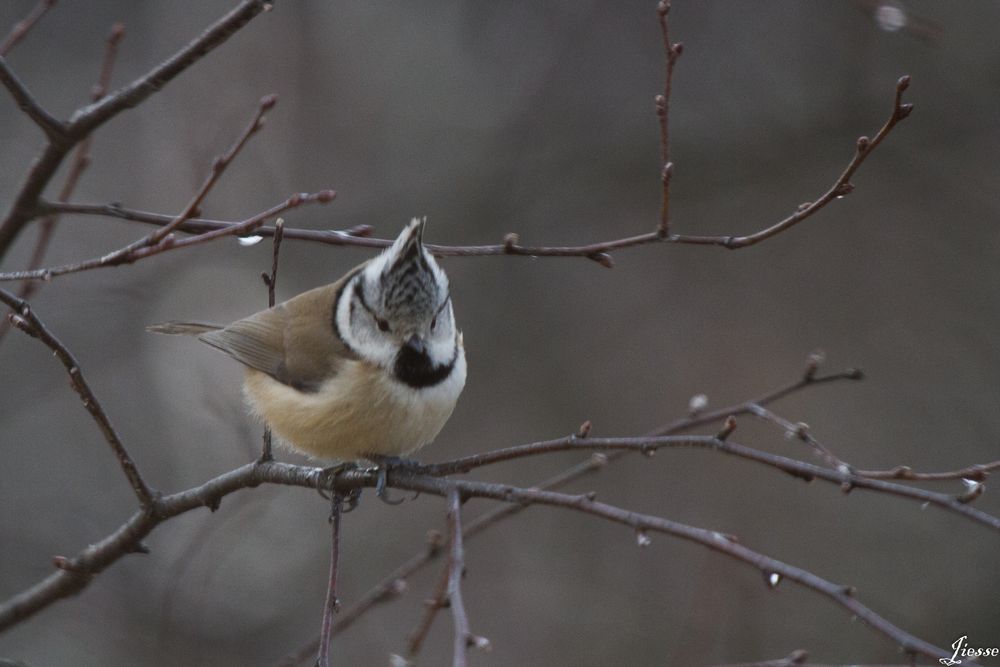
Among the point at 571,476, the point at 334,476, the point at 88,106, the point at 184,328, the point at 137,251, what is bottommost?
the point at 571,476

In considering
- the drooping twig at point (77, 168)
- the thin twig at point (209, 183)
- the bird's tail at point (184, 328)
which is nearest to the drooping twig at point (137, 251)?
the thin twig at point (209, 183)

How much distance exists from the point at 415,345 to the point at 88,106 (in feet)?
4.11

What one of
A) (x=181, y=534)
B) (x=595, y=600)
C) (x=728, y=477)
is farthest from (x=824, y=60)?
(x=181, y=534)

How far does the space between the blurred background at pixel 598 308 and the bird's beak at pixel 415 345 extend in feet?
10.4

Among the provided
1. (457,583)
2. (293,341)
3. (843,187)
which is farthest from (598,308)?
(457,583)

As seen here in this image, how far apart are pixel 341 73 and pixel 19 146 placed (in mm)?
2850

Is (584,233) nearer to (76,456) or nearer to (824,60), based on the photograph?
(824,60)

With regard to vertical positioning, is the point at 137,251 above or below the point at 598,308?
above

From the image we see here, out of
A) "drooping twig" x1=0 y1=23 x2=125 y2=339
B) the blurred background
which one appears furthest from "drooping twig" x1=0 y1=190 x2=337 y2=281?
the blurred background

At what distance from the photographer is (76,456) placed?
765cm

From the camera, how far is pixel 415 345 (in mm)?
3246

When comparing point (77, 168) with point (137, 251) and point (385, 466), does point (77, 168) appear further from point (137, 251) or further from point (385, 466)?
point (385, 466)

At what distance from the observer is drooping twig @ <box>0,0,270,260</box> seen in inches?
86.4

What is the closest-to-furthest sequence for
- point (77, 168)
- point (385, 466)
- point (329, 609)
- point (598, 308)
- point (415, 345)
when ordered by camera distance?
1. point (329, 609)
2. point (385, 466)
3. point (77, 168)
4. point (415, 345)
5. point (598, 308)
